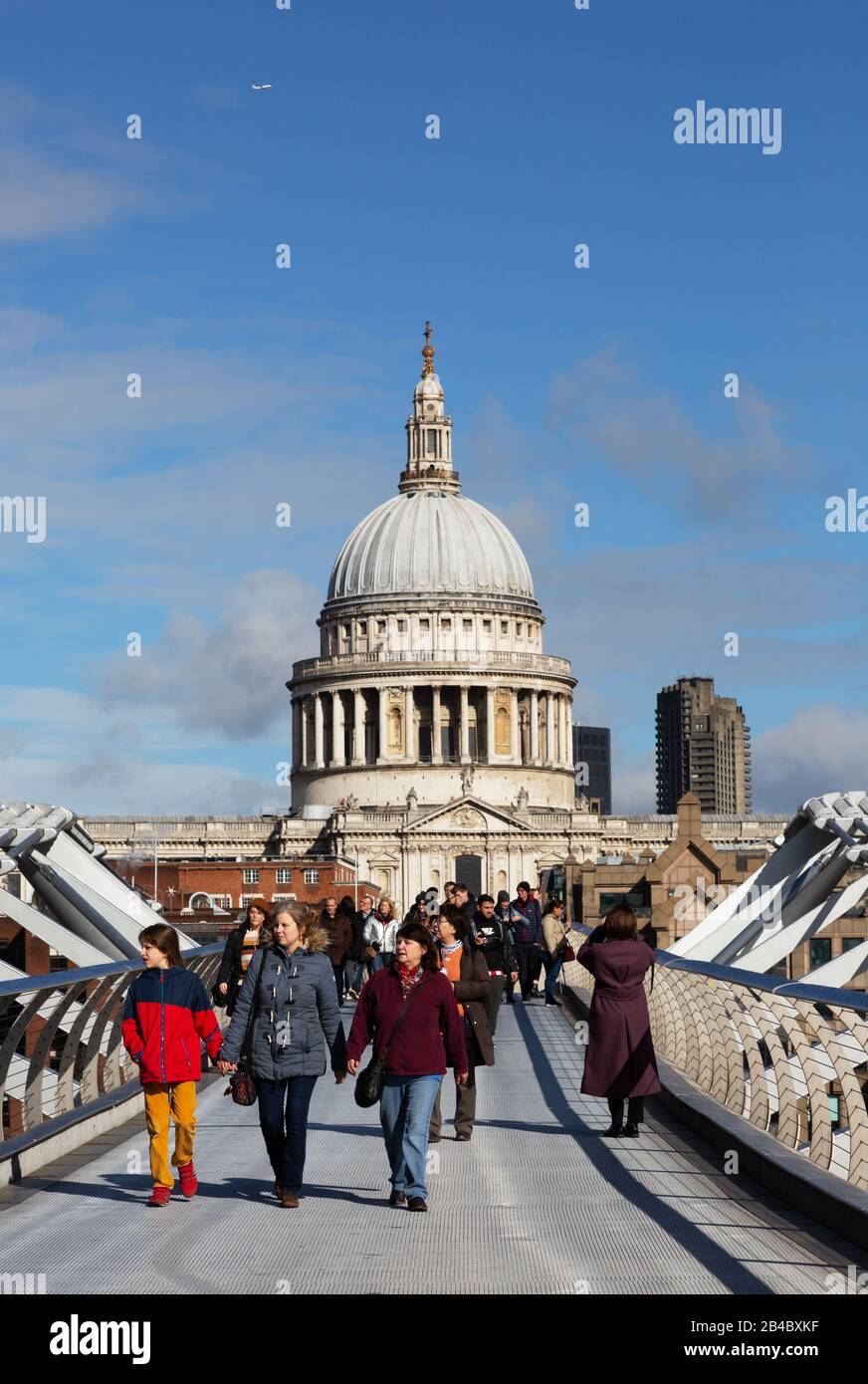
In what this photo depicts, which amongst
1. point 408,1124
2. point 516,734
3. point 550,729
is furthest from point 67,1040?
point 550,729

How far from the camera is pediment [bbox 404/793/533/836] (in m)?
151

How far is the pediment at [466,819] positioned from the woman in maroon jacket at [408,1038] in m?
136

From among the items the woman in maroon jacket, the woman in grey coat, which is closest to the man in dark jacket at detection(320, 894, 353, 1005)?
the woman in maroon jacket

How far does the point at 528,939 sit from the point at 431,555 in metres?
137

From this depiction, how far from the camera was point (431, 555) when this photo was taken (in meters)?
174

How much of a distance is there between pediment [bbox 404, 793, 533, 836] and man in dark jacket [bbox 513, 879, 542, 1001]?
111 metres

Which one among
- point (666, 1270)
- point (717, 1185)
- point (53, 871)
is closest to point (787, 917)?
point (53, 871)

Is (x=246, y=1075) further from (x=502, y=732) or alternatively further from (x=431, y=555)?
(x=431, y=555)

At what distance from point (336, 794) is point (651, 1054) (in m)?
148

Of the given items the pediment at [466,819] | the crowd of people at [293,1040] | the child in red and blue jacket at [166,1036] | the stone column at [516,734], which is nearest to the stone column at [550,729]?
the stone column at [516,734]

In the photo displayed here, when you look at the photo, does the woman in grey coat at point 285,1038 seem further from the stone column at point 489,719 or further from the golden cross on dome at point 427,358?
the golden cross on dome at point 427,358

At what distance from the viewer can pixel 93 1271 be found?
38.4 ft

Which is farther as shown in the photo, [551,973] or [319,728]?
[319,728]

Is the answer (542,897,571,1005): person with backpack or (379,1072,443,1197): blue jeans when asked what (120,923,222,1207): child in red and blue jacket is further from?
(542,897,571,1005): person with backpack
